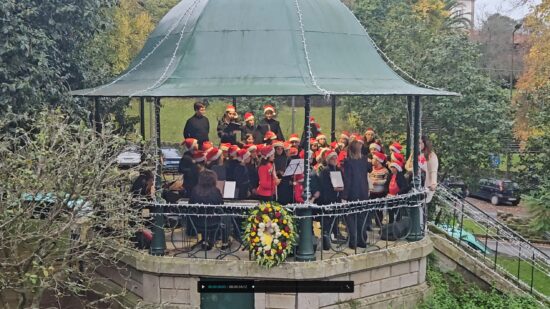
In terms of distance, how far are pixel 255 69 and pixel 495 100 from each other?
37.2 ft

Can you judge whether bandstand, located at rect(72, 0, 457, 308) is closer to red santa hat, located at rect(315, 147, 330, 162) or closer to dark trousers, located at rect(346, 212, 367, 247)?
dark trousers, located at rect(346, 212, 367, 247)

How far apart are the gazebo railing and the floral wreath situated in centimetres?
20

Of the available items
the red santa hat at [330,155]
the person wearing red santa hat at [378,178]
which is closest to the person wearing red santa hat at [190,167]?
the red santa hat at [330,155]

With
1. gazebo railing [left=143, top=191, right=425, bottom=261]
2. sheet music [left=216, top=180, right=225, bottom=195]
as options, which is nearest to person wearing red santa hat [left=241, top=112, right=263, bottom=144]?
sheet music [left=216, top=180, right=225, bottom=195]

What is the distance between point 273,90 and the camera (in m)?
9.36

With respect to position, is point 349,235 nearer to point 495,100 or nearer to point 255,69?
point 255,69

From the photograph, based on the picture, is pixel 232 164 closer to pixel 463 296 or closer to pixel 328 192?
pixel 328 192

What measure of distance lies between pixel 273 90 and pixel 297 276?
2839 millimetres

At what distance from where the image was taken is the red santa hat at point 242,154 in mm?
10555

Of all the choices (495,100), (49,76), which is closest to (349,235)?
(49,76)

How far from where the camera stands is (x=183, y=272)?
9336 millimetres

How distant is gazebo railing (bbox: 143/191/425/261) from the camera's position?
9.49m

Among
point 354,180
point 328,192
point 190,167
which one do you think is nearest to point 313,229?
point 328,192

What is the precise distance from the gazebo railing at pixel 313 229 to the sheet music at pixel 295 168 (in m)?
0.73
